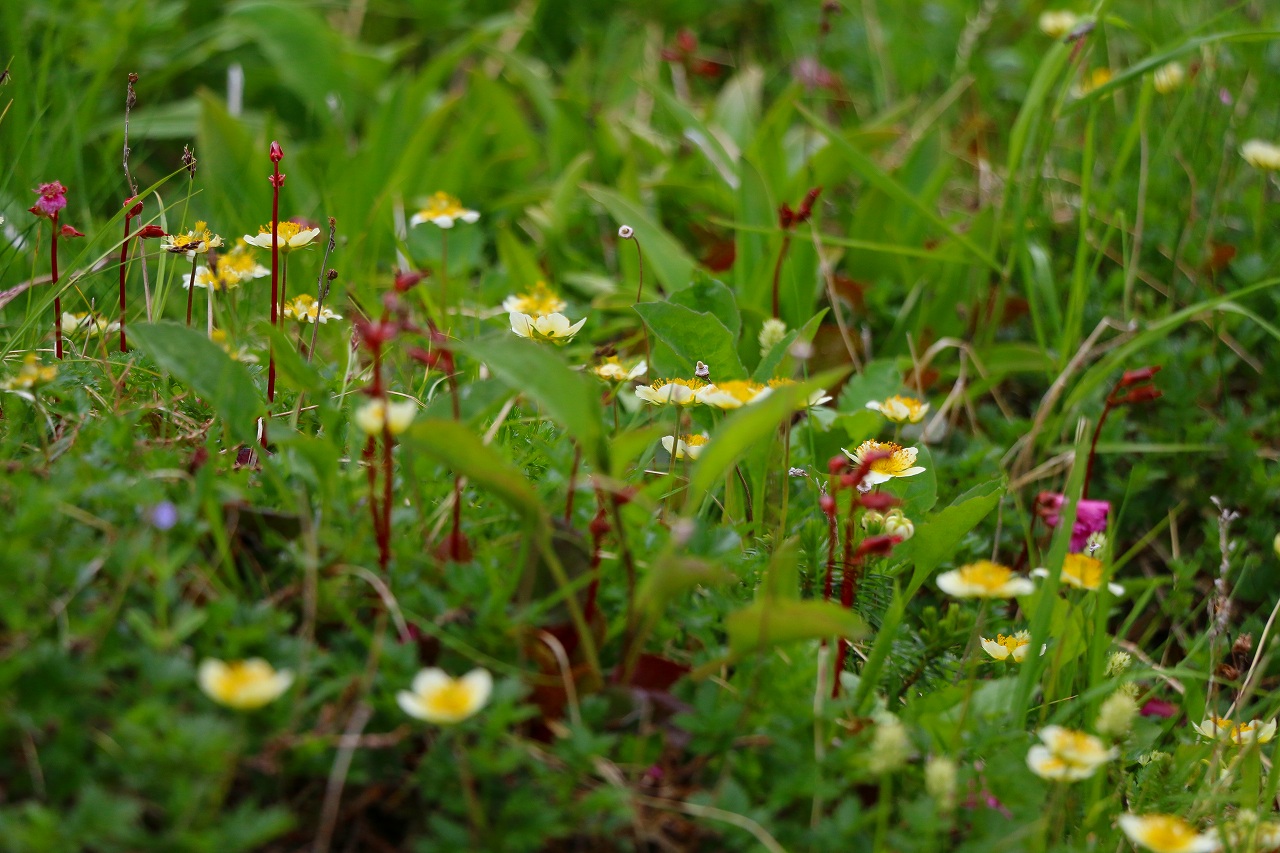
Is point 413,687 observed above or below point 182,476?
below

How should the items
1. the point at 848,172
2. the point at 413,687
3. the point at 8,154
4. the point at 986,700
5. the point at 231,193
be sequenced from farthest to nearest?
the point at 848,172 < the point at 231,193 < the point at 8,154 < the point at 986,700 < the point at 413,687

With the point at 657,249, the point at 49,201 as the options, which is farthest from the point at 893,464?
the point at 49,201

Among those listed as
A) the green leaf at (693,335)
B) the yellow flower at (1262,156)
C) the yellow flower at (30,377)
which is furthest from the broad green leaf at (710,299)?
the yellow flower at (1262,156)

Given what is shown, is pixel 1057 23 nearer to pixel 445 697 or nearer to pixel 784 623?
pixel 784 623

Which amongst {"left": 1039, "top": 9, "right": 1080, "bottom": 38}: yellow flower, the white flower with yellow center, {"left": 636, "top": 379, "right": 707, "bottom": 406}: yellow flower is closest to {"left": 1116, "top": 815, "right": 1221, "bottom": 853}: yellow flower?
{"left": 636, "top": 379, "right": 707, "bottom": 406}: yellow flower

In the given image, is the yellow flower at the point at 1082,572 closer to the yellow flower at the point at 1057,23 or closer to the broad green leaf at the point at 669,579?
the broad green leaf at the point at 669,579

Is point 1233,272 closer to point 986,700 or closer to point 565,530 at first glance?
point 986,700

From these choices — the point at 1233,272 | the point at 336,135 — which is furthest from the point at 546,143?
the point at 1233,272
